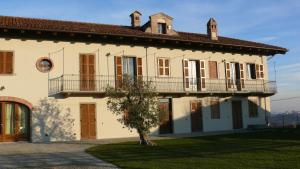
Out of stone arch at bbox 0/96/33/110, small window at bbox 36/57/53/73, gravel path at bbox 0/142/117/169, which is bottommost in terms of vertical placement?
gravel path at bbox 0/142/117/169

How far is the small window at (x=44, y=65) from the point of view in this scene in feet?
66.6

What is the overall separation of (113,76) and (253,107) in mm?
10860

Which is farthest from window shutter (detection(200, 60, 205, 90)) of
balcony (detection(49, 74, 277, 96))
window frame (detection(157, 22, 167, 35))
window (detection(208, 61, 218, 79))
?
window frame (detection(157, 22, 167, 35))

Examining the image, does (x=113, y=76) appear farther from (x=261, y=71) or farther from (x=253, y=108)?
(x=261, y=71)

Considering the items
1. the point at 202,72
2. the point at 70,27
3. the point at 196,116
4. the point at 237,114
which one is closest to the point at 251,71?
the point at 237,114

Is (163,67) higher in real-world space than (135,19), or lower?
lower

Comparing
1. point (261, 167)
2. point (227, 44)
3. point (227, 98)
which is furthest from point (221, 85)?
point (261, 167)

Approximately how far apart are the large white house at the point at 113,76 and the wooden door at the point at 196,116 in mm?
64

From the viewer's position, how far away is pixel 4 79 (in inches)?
766

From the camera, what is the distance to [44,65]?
67.3 feet

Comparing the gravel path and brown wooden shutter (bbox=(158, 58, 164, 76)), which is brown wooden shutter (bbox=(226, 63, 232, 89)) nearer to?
brown wooden shutter (bbox=(158, 58, 164, 76))

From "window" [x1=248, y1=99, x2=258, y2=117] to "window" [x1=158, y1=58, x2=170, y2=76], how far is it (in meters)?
6.93

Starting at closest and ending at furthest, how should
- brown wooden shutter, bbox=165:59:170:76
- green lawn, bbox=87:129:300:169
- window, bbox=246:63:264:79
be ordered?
green lawn, bbox=87:129:300:169 → brown wooden shutter, bbox=165:59:170:76 → window, bbox=246:63:264:79

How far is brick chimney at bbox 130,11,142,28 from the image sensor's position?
26.3 meters
